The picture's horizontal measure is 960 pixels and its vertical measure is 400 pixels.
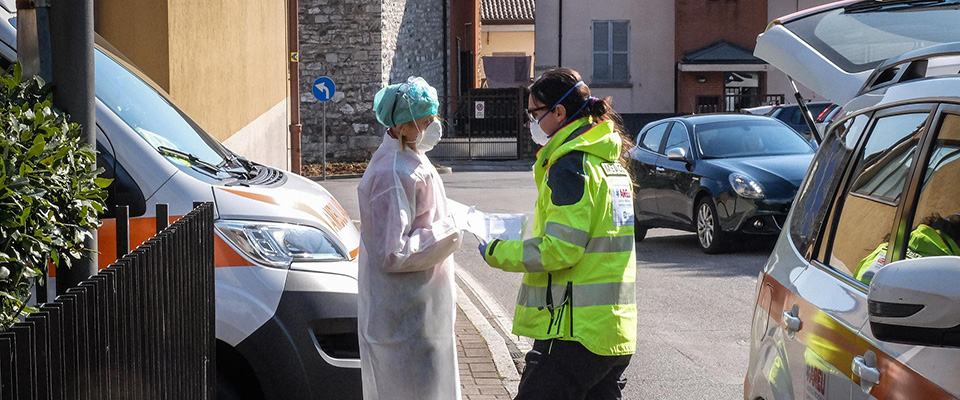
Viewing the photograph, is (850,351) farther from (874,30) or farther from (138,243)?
(138,243)

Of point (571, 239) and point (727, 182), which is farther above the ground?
point (571, 239)

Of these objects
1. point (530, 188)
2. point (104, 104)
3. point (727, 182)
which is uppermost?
point (104, 104)

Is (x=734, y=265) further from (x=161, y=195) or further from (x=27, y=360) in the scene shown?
(x=27, y=360)

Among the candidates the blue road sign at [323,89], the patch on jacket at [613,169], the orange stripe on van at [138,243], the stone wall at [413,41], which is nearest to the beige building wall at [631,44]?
the stone wall at [413,41]

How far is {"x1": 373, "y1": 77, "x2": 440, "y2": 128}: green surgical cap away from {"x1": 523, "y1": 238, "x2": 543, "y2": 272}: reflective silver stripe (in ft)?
2.75

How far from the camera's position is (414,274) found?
4270mm

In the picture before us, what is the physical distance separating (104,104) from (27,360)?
307 cm

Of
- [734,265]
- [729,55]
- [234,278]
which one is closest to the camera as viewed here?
[234,278]

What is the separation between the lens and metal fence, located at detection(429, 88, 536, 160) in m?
33.8

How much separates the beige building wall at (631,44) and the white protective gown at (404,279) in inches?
1318

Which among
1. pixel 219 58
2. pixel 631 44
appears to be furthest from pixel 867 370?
pixel 631 44

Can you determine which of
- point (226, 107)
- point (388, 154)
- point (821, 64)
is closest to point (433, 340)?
point (388, 154)

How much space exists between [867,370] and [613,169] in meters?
1.53

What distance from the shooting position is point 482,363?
691 centimetres
